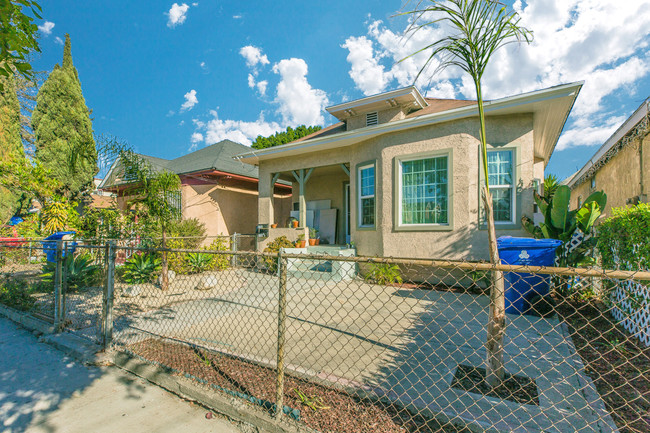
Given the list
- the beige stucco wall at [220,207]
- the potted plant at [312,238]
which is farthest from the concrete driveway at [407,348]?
the beige stucco wall at [220,207]

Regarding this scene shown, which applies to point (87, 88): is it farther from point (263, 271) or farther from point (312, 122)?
point (263, 271)

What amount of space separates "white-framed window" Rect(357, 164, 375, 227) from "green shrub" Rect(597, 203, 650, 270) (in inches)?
202

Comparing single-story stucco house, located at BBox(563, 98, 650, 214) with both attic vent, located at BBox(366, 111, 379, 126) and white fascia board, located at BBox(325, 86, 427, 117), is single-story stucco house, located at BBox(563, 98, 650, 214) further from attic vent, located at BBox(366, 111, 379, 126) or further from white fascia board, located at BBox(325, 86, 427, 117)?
attic vent, located at BBox(366, 111, 379, 126)

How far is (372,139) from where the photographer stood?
904 centimetres

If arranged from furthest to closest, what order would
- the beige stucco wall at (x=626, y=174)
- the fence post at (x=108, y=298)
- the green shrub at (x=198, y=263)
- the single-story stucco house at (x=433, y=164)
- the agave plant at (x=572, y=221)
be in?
the green shrub at (x=198, y=263), the beige stucco wall at (x=626, y=174), the single-story stucco house at (x=433, y=164), the agave plant at (x=572, y=221), the fence post at (x=108, y=298)

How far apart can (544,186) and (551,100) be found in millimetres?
6140

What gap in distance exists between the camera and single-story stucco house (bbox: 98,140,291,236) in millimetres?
12578

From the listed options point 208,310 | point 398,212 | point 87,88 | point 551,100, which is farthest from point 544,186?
point 87,88

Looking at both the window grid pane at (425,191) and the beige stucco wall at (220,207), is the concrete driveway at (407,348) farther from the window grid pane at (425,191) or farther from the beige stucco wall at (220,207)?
the beige stucco wall at (220,207)

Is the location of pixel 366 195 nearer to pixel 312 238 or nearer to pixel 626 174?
pixel 312 238

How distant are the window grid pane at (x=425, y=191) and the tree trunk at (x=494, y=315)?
17.5ft

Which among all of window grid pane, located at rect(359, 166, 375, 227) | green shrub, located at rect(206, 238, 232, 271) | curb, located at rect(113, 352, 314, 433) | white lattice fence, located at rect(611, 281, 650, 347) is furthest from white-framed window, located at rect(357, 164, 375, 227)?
Answer: curb, located at rect(113, 352, 314, 433)

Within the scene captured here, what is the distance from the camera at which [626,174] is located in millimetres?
9102

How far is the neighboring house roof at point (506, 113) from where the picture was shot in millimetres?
6496
